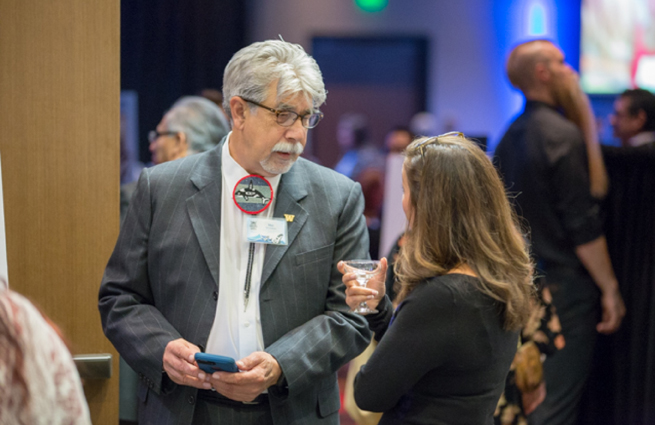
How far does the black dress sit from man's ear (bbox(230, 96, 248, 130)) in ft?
2.49

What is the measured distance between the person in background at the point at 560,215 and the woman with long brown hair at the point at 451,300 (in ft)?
5.35

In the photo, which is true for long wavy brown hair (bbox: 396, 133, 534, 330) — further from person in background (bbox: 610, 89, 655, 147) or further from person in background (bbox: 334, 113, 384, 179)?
person in background (bbox: 334, 113, 384, 179)

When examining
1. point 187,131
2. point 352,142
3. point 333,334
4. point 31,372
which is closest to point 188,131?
point 187,131

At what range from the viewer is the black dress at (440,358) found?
153 cm

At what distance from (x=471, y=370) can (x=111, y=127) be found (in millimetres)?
1308

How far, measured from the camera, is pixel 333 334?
6.15ft

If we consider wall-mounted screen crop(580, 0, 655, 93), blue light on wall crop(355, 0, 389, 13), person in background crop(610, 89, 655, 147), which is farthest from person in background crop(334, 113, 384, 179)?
person in background crop(610, 89, 655, 147)

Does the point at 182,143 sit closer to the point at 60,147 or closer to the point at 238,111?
the point at 60,147

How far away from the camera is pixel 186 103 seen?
3334 mm

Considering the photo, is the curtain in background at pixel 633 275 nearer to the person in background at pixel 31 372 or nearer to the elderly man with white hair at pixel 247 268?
the elderly man with white hair at pixel 247 268

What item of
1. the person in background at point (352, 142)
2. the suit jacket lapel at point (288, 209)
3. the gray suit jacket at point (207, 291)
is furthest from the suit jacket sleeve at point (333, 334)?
the person in background at point (352, 142)

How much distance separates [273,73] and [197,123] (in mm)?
1417

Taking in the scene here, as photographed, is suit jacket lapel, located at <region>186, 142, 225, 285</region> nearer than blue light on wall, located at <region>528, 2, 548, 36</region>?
Yes

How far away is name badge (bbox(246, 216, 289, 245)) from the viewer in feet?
6.25
